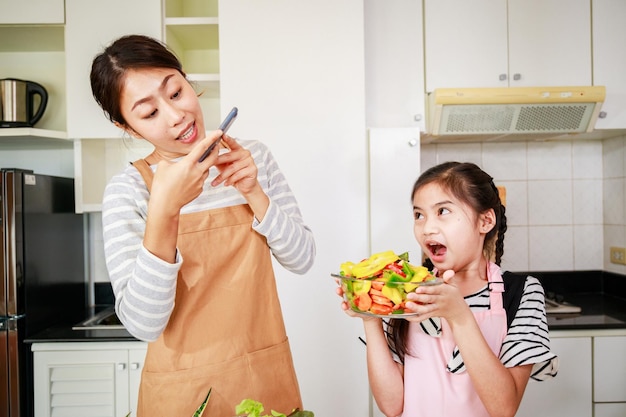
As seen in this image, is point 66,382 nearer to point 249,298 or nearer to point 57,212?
point 57,212

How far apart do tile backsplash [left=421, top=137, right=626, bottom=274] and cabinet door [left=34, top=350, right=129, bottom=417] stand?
1810mm

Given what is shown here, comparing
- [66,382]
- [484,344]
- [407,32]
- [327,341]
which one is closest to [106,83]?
[484,344]

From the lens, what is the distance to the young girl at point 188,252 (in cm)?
86

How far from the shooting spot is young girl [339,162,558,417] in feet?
3.20

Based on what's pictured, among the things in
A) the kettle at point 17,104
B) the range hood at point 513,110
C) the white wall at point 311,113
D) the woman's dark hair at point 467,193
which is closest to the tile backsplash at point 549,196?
the range hood at point 513,110

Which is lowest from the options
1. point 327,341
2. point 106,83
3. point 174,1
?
point 327,341

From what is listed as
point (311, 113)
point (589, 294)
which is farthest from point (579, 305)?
point (311, 113)

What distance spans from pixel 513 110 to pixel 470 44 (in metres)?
0.39

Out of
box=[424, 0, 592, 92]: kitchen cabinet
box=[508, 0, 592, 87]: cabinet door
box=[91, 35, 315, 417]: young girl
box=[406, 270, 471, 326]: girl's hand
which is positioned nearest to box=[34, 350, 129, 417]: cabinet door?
Answer: box=[91, 35, 315, 417]: young girl

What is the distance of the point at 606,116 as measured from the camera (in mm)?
2291

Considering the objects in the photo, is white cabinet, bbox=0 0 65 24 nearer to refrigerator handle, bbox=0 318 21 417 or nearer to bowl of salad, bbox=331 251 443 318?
refrigerator handle, bbox=0 318 21 417

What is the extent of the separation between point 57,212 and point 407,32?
188 cm

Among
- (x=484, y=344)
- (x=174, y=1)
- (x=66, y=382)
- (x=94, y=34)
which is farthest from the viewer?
(x=174, y=1)

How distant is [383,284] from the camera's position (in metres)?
0.76
